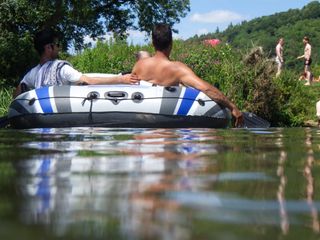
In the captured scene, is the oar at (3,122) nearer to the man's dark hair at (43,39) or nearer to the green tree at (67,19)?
the man's dark hair at (43,39)

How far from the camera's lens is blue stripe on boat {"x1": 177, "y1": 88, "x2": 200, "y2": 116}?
7125 mm

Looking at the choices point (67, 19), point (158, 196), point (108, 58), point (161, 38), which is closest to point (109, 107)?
point (161, 38)

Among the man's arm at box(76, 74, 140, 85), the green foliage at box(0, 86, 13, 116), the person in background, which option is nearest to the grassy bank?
the green foliage at box(0, 86, 13, 116)

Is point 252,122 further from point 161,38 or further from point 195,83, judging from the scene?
point 161,38

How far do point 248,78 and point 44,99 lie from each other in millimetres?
8342

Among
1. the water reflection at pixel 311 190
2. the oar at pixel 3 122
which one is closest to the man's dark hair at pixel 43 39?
the oar at pixel 3 122

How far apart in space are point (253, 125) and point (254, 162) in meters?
5.74

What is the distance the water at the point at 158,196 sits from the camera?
116 centimetres

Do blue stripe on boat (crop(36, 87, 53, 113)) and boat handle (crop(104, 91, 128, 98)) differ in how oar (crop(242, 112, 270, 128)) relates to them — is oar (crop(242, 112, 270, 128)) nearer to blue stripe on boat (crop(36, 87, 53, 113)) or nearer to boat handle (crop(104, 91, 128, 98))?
boat handle (crop(104, 91, 128, 98))

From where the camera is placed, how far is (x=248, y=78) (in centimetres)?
1478

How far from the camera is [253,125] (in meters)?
8.21

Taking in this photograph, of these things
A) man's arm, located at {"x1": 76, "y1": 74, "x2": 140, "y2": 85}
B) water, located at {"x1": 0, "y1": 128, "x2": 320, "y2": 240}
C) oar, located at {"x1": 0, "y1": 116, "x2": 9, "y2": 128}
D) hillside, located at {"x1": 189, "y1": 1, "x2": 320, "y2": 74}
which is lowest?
oar, located at {"x1": 0, "y1": 116, "x2": 9, "y2": 128}

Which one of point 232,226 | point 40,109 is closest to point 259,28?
point 40,109

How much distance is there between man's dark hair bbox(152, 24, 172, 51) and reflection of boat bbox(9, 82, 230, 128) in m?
0.46
